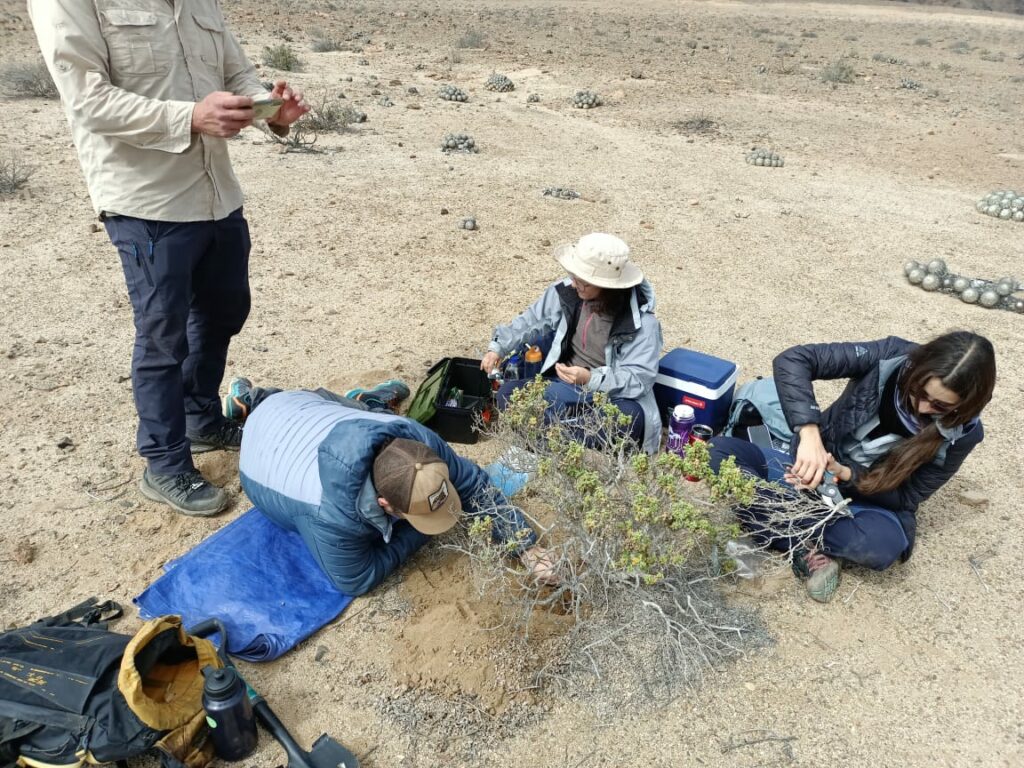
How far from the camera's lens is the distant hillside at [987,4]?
3900 cm

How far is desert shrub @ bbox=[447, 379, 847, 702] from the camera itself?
228 centimetres

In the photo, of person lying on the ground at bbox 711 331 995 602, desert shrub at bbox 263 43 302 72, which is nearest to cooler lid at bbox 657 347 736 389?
person lying on the ground at bbox 711 331 995 602

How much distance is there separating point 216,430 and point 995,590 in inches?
140

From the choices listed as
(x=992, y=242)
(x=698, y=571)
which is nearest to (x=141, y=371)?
(x=698, y=571)

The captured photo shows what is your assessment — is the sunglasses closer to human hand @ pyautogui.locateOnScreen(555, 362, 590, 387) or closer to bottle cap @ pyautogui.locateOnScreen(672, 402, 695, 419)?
bottle cap @ pyautogui.locateOnScreen(672, 402, 695, 419)

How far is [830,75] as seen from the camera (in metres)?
13.9

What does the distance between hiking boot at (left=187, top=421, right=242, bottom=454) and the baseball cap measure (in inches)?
56.7

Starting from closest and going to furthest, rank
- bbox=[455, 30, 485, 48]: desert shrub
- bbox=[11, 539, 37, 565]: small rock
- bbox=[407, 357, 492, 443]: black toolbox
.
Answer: bbox=[11, 539, 37, 565]: small rock → bbox=[407, 357, 492, 443]: black toolbox → bbox=[455, 30, 485, 48]: desert shrub

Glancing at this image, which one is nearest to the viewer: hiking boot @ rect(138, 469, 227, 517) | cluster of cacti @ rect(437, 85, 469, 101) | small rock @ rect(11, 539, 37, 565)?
small rock @ rect(11, 539, 37, 565)

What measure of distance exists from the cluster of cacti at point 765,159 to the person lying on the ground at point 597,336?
599 centimetres

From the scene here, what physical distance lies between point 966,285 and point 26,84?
1067cm

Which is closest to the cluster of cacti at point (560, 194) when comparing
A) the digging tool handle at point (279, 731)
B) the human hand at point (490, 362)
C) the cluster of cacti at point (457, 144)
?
the cluster of cacti at point (457, 144)

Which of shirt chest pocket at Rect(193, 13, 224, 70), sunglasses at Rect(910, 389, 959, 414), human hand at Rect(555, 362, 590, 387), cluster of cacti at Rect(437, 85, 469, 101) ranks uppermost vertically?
shirt chest pocket at Rect(193, 13, 224, 70)

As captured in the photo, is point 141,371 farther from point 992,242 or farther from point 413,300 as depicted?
point 992,242
